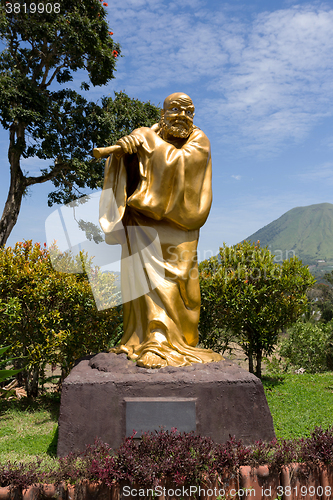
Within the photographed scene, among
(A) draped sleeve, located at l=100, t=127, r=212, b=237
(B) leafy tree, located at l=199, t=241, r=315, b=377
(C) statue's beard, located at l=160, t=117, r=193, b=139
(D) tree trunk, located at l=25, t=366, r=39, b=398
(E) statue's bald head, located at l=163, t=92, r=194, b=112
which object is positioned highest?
(E) statue's bald head, located at l=163, t=92, r=194, b=112

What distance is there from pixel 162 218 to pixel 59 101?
25.9 feet

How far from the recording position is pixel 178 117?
4.45m

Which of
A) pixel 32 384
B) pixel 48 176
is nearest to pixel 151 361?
pixel 32 384

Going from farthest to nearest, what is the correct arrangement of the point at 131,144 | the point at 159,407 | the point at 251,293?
the point at 251,293 < the point at 131,144 < the point at 159,407

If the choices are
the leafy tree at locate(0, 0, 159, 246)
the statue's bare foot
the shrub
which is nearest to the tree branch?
the leafy tree at locate(0, 0, 159, 246)

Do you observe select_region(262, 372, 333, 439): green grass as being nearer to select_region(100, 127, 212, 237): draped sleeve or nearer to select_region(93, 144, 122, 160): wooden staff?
select_region(100, 127, 212, 237): draped sleeve

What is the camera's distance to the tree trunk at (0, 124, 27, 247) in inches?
398

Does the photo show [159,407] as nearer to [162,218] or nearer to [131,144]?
[162,218]

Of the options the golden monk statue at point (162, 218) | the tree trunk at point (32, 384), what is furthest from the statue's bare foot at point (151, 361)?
the tree trunk at point (32, 384)

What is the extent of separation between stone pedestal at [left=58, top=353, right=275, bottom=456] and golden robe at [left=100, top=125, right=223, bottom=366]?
64 centimetres

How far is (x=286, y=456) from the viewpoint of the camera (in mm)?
2963

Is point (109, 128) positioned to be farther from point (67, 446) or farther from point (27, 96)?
point (67, 446)

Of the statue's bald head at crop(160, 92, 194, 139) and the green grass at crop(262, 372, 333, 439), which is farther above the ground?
the statue's bald head at crop(160, 92, 194, 139)

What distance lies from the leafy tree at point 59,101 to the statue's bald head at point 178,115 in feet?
18.9
